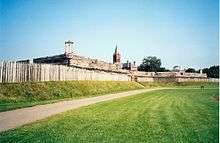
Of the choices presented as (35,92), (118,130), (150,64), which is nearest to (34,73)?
(35,92)

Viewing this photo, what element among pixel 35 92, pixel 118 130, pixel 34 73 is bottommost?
pixel 118 130

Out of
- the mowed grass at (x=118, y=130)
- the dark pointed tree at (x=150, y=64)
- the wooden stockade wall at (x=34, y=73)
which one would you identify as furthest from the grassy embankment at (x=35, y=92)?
the dark pointed tree at (x=150, y=64)

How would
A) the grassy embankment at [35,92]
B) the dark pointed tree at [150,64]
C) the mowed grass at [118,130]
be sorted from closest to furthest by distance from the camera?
1. the mowed grass at [118,130]
2. the grassy embankment at [35,92]
3. the dark pointed tree at [150,64]

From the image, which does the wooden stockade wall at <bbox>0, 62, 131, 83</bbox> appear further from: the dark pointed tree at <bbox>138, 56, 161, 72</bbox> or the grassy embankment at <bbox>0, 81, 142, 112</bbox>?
the dark pointed tree at <bbox>138, 56, 161, 72</bbox>

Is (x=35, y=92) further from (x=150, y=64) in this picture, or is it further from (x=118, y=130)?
(x=150, y=64)

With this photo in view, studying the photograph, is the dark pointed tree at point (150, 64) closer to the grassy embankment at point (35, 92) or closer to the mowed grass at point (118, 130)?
the grassy embankment at point (35, 92)

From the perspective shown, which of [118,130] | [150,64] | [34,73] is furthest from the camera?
[150,64]

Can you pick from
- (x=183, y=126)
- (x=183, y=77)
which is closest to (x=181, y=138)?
(x=183, y=126)

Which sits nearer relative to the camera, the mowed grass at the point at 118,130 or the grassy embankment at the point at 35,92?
the mowed grass at the point at 118,130

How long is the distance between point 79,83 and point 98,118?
25390mm

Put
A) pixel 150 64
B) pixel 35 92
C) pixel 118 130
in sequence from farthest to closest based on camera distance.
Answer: pixel 150 64, pixel 35 92, pixel 118 130

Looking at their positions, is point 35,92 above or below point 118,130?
above

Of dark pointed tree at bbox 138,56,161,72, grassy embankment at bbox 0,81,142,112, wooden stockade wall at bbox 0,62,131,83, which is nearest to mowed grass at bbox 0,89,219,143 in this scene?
grassy embankment at bbox 0,81,142,112

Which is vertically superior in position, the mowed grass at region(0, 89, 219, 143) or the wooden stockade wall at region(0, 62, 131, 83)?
the wooden stockade wall at region(0, 62, 131, 83)
